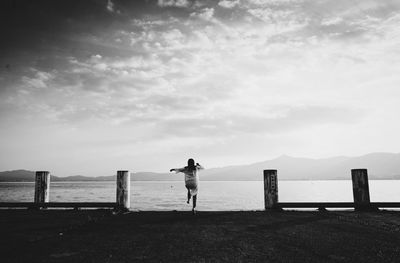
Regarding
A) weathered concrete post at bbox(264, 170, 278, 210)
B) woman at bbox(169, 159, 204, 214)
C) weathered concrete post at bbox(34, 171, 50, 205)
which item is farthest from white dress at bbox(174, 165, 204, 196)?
weathered concrete post at bbox(34, 171, 50, 205)

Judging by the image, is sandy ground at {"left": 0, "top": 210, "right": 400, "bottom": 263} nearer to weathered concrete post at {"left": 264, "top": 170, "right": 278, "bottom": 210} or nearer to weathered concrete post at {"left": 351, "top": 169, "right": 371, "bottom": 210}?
weathered concrete post at {"left": 351, "top": 169, "right": 371, "bottom": 210}

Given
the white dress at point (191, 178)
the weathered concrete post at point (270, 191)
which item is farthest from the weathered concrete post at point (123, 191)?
the weathered concrete post at point (270, 191)

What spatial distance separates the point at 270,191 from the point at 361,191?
11.8 feet

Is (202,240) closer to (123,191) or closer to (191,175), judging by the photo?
(191,175)

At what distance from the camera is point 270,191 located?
11984mm

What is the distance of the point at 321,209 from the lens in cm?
1195

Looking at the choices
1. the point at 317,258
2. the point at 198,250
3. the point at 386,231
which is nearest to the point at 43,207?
the point at 198,250

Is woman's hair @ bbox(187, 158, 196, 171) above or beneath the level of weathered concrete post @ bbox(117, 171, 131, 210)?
above

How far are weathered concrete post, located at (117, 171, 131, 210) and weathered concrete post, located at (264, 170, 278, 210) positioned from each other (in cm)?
569

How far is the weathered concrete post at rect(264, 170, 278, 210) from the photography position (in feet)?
38.9

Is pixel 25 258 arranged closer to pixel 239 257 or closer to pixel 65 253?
pixel 65 253

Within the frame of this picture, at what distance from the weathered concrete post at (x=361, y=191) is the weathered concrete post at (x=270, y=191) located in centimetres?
308

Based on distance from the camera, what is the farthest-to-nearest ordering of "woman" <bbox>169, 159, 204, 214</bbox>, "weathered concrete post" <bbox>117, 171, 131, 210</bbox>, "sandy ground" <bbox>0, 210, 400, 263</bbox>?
"weathered concrete post" <bbox>117, 171, 131, 210</bbox> < "woman" <bbox>169, 159, 204, 214</bbox> < "sandy ground" <bbox>0, 210, 400, 263</bbox>

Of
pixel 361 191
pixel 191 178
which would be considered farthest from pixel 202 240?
pixel 361 191
